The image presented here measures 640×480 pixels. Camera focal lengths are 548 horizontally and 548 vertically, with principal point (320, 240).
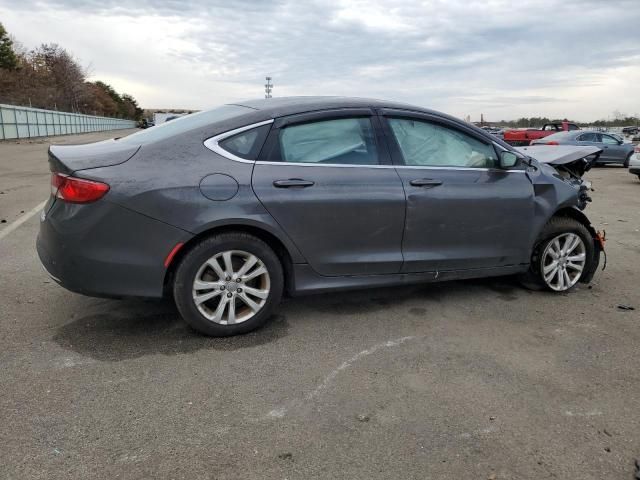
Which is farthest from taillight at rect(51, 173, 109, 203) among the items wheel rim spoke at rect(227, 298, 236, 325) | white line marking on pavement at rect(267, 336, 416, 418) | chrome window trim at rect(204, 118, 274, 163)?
white line marking on pavement at rect(267, 336, 416, 418)

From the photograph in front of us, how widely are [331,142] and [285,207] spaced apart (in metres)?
0.64

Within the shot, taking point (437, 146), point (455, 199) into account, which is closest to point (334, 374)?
point (455, 199)

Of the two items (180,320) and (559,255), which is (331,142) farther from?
(559,255)

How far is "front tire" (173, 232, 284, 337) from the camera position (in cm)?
352

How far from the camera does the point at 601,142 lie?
68.6 ft

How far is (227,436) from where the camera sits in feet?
8.52

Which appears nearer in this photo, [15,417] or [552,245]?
[15,417]

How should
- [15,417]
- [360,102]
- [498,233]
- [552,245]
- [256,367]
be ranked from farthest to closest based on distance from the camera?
[552,245] → [498,233] → [360,102] → [256,367] → [15,417]

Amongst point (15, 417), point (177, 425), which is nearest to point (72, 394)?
point (15, 417)

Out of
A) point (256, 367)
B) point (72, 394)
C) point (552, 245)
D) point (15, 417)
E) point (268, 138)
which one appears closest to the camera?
point (15, 417)

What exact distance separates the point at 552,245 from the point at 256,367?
9.51ft

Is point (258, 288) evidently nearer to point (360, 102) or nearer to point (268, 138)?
point (268, 138)

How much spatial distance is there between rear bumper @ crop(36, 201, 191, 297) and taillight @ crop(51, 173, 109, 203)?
4cm

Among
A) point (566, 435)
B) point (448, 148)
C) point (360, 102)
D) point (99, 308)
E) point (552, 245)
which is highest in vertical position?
point (360, 102)
